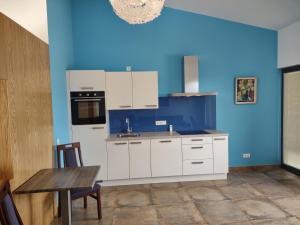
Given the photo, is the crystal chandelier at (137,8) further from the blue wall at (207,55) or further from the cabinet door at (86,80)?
the blue wall at (207,55)

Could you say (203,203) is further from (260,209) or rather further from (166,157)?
(166,157)

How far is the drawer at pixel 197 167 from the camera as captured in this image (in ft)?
14.0

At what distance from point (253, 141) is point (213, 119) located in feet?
3.13

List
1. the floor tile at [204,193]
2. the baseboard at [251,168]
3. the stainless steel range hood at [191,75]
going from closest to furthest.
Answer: the floor tile at [204,193]
the stainless steel range hood at [191,75]
the baseboard at [251,168]

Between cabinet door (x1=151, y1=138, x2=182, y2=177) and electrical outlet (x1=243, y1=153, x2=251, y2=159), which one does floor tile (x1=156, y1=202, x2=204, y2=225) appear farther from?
electrical outlet (x1=243, y1=153, x2=251, y2=159)

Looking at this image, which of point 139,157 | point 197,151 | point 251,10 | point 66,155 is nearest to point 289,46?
point 251,10

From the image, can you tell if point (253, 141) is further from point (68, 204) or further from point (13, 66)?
point (13, 66)

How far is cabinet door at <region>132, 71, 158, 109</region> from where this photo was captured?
4.26 m

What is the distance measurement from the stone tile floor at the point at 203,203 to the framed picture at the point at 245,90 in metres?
1.50

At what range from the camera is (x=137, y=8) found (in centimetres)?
224

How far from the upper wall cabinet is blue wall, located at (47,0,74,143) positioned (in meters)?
0.78

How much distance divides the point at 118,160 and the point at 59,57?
1.92 meters

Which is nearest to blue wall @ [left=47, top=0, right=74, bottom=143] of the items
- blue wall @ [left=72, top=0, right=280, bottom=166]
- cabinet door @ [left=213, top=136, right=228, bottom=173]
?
blue wall @ [left=72, top=0, right=280, bottom=166]

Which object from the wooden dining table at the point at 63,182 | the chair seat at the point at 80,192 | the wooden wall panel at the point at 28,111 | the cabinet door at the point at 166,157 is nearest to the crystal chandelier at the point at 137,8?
the wooden wall panel at the point at 28,111
